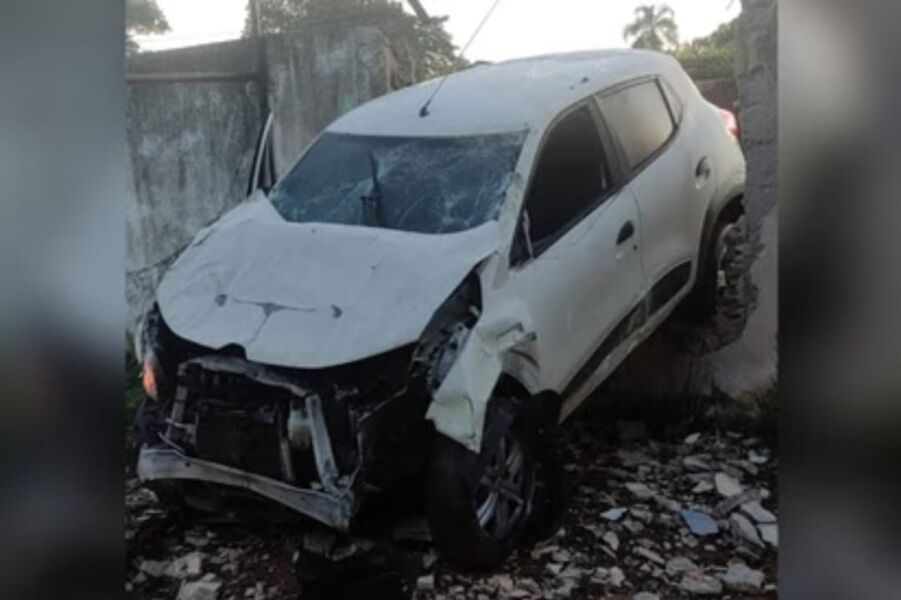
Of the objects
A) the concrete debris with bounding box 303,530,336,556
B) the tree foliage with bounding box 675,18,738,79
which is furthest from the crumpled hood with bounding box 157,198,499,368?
the tree foliage with bounding box 675,18,738,79

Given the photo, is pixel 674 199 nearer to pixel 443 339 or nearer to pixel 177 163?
pixel 443 339

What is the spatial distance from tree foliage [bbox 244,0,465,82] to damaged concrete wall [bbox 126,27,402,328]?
45 millimetres

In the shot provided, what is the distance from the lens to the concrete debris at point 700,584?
6.61ft

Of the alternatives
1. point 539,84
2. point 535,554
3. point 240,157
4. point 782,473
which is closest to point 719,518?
point 782,473

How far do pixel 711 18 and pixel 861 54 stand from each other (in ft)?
1.09

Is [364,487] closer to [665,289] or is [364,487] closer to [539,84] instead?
[665,289]

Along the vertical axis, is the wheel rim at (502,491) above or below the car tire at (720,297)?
below

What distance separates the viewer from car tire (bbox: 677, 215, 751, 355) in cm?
211

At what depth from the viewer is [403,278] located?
1995 millimetres

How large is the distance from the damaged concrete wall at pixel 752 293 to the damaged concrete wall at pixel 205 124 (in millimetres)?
826

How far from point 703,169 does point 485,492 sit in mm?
892

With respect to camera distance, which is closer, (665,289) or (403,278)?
(403,278)

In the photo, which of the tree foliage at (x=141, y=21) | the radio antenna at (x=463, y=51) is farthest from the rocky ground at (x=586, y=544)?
the tree foliage at (x=141, y=21)

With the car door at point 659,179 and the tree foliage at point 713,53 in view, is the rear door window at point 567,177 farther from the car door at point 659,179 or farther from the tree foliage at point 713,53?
the tree foliage at point 713,53
